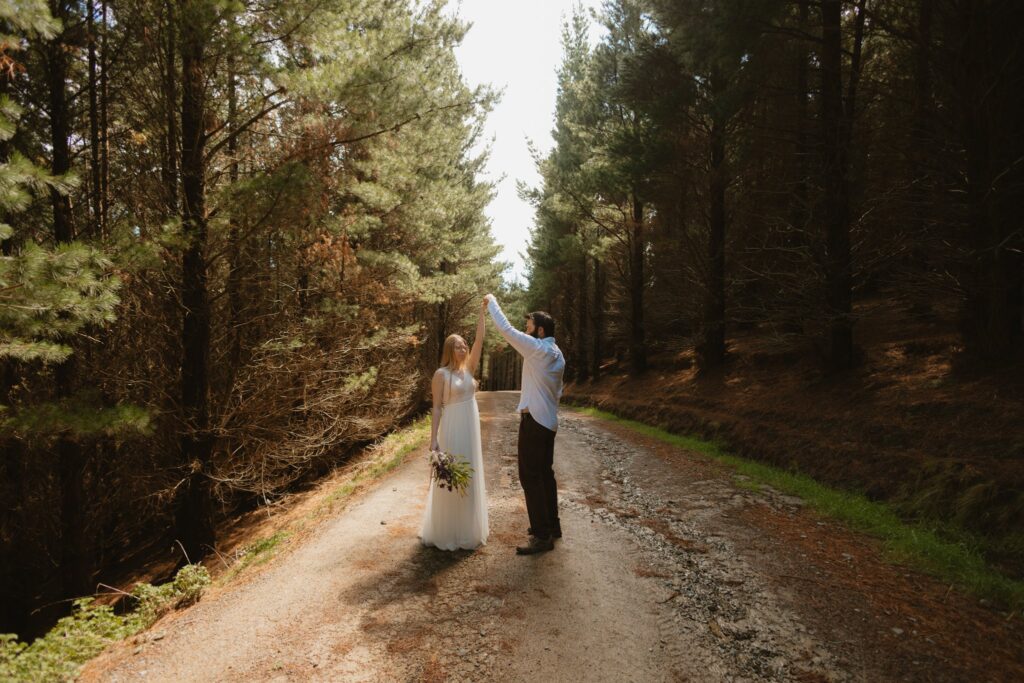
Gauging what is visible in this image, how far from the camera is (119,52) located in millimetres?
6980

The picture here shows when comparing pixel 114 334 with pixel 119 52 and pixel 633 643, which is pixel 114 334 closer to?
pixel 119 52

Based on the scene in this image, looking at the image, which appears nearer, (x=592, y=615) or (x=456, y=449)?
(x=592, y=615)

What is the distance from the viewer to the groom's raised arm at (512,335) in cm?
454

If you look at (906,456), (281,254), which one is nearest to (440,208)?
(281,254)

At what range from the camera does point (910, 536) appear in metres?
4.90

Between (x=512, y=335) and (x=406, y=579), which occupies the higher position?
(x=512, y=335)

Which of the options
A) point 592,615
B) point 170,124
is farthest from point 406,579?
point 170,124

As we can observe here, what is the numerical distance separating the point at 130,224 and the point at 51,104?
2.87 metres

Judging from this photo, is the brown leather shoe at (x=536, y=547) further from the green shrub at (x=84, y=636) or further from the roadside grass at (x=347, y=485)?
the green shrub at (x=84, y=636)

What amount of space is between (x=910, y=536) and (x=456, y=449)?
188 inches

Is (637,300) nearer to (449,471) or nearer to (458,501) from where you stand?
(458,501)

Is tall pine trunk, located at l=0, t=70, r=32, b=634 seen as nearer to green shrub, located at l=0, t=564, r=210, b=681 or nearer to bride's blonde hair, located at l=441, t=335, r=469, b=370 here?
green shrub, located at l=0, t=564, r=210, b=681

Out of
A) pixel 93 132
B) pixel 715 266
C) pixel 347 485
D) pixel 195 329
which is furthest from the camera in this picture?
pixel 715 266

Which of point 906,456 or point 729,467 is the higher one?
point 906,456
